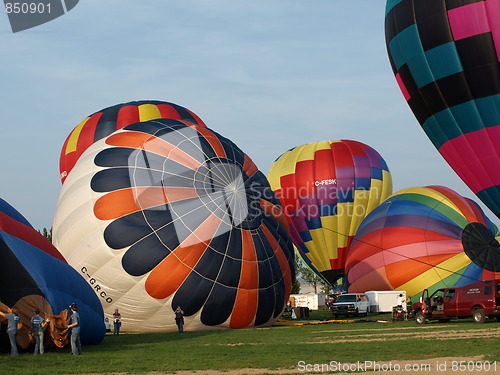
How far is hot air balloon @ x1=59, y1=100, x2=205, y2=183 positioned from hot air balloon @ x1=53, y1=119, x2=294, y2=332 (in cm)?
833

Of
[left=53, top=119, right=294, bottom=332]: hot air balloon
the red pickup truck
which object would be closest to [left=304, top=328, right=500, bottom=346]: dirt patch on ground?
the red pickup truck

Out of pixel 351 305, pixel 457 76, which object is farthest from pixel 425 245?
pixel 457 76

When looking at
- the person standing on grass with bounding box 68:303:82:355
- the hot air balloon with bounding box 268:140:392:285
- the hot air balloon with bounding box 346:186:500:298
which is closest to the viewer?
the person standing on grass with bounding box 68:303:82:355

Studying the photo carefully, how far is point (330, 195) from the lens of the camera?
40.2 metres

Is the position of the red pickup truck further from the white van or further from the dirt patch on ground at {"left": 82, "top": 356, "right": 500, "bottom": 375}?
the dirt patch on ground at {"left": 82, "top": 356, "right": 500, "bottom": 375}

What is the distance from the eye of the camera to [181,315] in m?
21.2

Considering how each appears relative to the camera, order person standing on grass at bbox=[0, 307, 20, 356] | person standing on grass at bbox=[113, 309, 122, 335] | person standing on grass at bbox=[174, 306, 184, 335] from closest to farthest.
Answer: person standing on grass at bbox=[0, 307, 20, 356] < person standing on grass at bbox=[174, 306, 184, 335] < person standing on grass at bbox=[113, 309, 122, 335]

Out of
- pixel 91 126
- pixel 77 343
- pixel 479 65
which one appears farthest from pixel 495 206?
pixel 91 126

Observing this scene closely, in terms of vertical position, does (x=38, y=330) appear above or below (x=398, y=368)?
above

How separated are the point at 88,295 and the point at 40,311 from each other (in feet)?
6.82

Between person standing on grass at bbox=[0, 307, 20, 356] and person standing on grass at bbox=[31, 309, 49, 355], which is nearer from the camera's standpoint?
person standing on grass at bbox=[0, 307, 20, 356]

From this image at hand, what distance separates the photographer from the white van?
3169 centimetres

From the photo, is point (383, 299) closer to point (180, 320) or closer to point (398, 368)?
point (180, 320)

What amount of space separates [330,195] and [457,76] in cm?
1707
